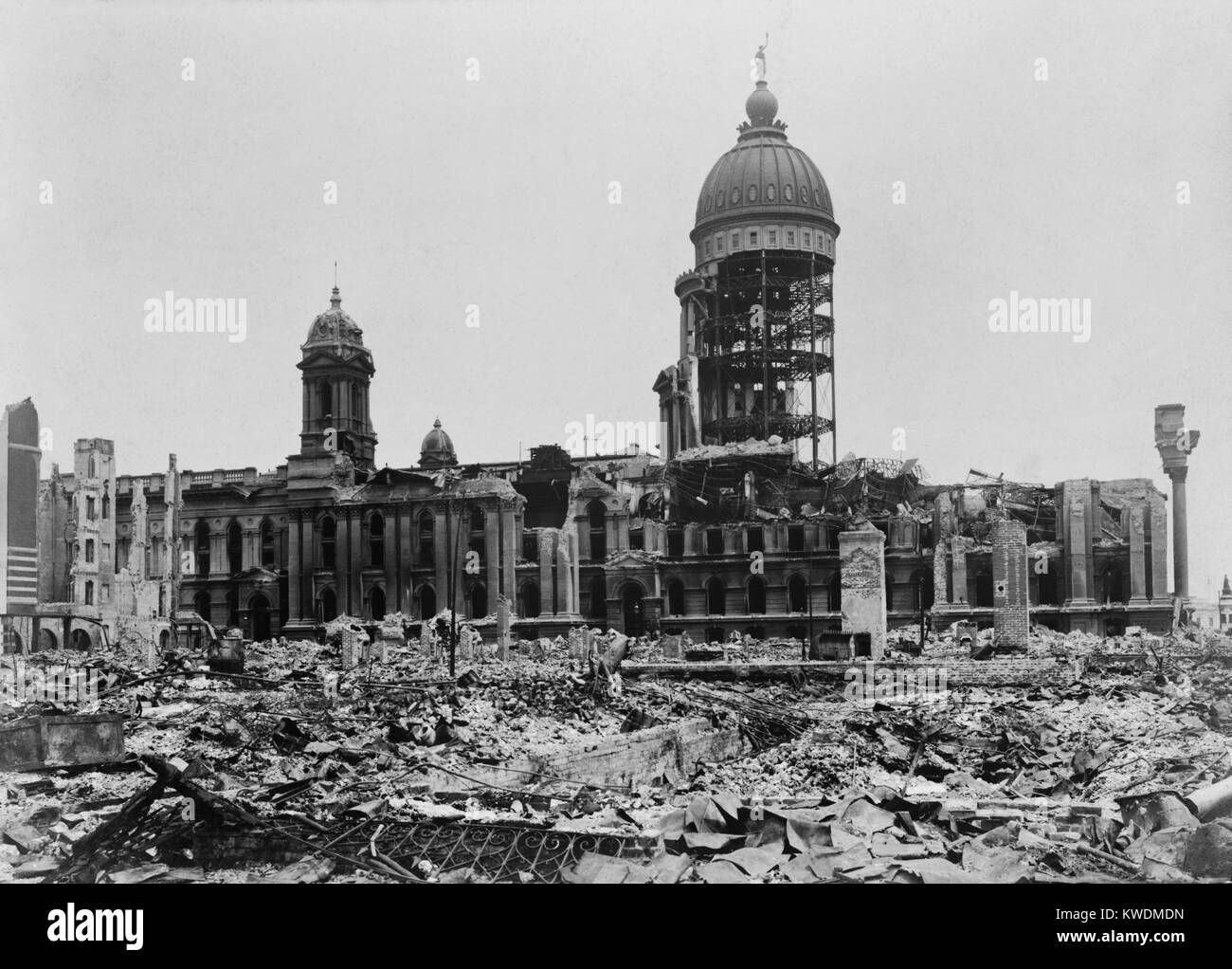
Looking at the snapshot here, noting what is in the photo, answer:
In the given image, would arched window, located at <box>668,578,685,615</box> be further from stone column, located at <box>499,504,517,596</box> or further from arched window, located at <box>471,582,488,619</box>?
arched window, located at <box>471,582,488,619</box>

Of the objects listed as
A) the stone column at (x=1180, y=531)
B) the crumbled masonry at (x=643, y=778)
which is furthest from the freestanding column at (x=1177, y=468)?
the crumbled masonry at (x=643, y=778)

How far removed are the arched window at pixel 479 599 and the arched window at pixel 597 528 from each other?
4934 mm

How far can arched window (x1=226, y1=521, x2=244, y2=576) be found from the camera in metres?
55.2

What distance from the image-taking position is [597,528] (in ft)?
160

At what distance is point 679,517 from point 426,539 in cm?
1109

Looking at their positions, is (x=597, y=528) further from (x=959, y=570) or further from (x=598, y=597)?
(x=959, y=570)

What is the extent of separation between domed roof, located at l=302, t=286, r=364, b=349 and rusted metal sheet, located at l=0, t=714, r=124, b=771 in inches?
1648

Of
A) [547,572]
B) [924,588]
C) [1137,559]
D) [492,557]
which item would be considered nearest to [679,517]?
[547,572]

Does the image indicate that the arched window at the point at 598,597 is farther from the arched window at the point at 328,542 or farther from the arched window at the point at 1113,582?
the arched window at the point at 1113,582

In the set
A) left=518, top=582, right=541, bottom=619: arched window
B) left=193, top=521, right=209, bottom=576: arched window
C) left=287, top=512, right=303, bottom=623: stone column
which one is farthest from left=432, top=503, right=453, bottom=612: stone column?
left=193, top=521, right=209, bottom=576: arched window
